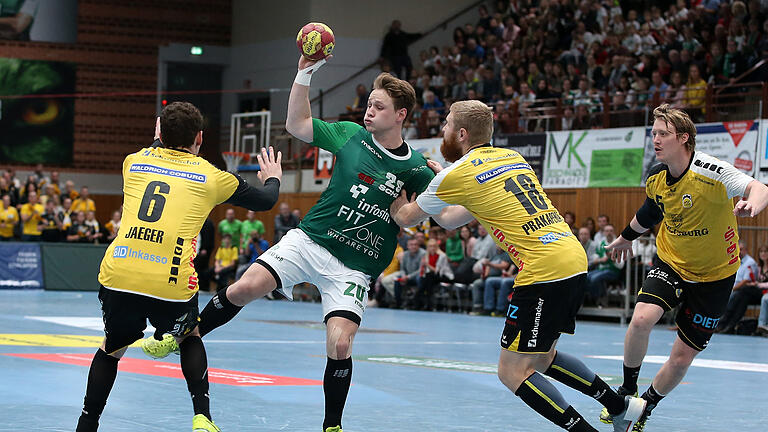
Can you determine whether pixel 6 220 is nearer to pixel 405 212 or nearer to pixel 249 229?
pixel 249 229

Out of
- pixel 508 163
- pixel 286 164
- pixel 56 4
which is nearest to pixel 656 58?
pixel 286 164

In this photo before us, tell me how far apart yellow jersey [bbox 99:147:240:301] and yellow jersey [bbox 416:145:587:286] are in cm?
126

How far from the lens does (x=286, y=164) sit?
2959 centimetres

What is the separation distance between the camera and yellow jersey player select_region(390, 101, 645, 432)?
18.8 feet

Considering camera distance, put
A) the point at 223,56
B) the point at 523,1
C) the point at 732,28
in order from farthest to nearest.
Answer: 1. the point at 223,56
2. the point at 523,1
3. the point at 732,28

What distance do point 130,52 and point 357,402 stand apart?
28568 mm

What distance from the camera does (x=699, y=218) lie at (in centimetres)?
697

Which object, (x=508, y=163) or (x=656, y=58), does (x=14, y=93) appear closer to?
(x=656, y=58)

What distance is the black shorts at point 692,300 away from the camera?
708 cm

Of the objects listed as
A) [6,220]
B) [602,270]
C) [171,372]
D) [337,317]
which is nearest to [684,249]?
[337,317]

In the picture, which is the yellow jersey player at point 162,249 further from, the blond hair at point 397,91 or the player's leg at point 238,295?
the blond hair at point 397,91

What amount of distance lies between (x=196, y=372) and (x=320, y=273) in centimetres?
108

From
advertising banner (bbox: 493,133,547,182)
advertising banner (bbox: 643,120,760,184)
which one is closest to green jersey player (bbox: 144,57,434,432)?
advertising banner (bbox: 643,120,760,184)

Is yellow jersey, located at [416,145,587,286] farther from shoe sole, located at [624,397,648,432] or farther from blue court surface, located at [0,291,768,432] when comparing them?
blue court surface, located at [0,291,768,432]
